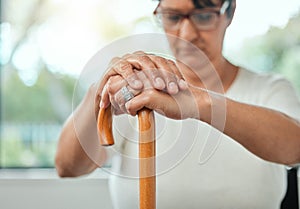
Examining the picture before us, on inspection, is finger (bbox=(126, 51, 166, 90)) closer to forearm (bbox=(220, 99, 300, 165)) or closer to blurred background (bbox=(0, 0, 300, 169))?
forearm (bbox=(220, 99, 300, 165))

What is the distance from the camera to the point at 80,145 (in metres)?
0.77

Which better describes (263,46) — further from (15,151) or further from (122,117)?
(122,117)

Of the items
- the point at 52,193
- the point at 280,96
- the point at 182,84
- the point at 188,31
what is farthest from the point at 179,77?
the point at 52,193

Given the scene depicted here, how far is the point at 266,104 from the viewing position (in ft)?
3.22

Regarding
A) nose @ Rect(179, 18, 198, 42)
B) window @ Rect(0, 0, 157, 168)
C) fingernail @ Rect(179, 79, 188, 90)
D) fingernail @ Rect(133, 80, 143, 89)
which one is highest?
fingernail @ Rect(133, 80, 143, 89)

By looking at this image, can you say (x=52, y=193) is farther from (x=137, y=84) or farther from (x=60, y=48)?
(x=137, y=84)

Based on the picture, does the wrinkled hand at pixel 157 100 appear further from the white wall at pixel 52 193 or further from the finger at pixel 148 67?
the white wall at pixel 52 193

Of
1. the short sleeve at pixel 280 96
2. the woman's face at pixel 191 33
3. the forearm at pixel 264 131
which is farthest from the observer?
the short sleeve at pixel 280 96

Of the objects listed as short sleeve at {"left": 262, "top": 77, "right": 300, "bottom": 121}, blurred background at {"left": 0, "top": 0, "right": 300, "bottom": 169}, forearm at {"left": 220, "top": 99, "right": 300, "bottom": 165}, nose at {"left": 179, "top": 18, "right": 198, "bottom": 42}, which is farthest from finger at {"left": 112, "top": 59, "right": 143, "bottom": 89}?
blurred background at {"left": 0, "top": 0, "right": 300, "bottom": 169}

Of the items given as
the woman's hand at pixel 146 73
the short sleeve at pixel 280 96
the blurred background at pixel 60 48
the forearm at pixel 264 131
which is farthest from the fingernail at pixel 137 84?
the blurred background at pixel 60 48

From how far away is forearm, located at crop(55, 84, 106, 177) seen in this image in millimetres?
612

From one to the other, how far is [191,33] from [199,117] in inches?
12.3

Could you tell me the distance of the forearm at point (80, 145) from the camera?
612 millimetres

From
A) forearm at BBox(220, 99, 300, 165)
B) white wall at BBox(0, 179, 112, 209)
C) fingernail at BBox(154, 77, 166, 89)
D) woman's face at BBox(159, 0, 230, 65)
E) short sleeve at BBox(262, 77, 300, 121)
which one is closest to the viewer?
fingernail at BBox(154, 77, 166, 89)
